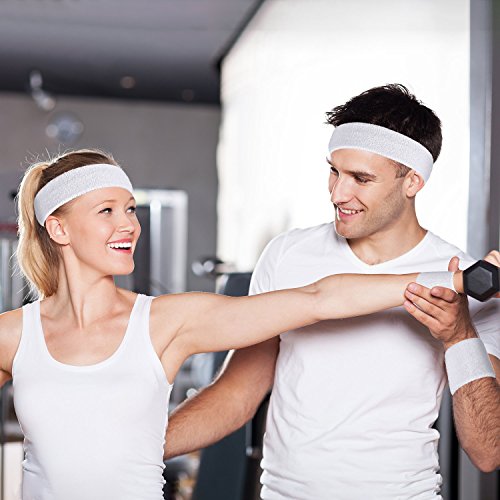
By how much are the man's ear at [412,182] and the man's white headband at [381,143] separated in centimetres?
1

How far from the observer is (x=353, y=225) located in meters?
1.76

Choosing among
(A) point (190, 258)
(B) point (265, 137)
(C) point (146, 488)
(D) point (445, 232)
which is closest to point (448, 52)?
(D) point (445, 232)

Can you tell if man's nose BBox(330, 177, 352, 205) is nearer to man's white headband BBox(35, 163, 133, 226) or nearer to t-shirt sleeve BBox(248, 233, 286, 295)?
t-shirt sleeve BBox(248, 233, 286, 295)

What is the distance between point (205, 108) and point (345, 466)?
9326mm

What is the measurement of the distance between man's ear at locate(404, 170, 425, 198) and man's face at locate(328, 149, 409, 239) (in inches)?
0.6

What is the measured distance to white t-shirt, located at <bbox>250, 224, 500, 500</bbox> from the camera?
1.75 meters

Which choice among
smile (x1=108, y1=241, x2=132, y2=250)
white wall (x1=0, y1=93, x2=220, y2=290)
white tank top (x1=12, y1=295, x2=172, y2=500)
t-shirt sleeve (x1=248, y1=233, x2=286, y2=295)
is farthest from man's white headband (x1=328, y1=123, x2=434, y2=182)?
white wall (x1=0, y1=93, x2=220, y2=290)

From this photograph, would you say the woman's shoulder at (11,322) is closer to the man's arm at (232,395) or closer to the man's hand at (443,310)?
the man's arm at (232,395)

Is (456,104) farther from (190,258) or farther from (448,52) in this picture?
(190,258)

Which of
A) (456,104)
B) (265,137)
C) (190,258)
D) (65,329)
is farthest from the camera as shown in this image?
(190,258)

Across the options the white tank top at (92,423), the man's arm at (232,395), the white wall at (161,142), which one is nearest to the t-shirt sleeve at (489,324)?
the man's arm at (232,395)

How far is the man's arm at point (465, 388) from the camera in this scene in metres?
1.62

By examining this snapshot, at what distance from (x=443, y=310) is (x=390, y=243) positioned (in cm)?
25

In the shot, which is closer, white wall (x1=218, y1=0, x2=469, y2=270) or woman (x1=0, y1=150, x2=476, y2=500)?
woman (x1=0, y1=150, x2=476, y2=500)
